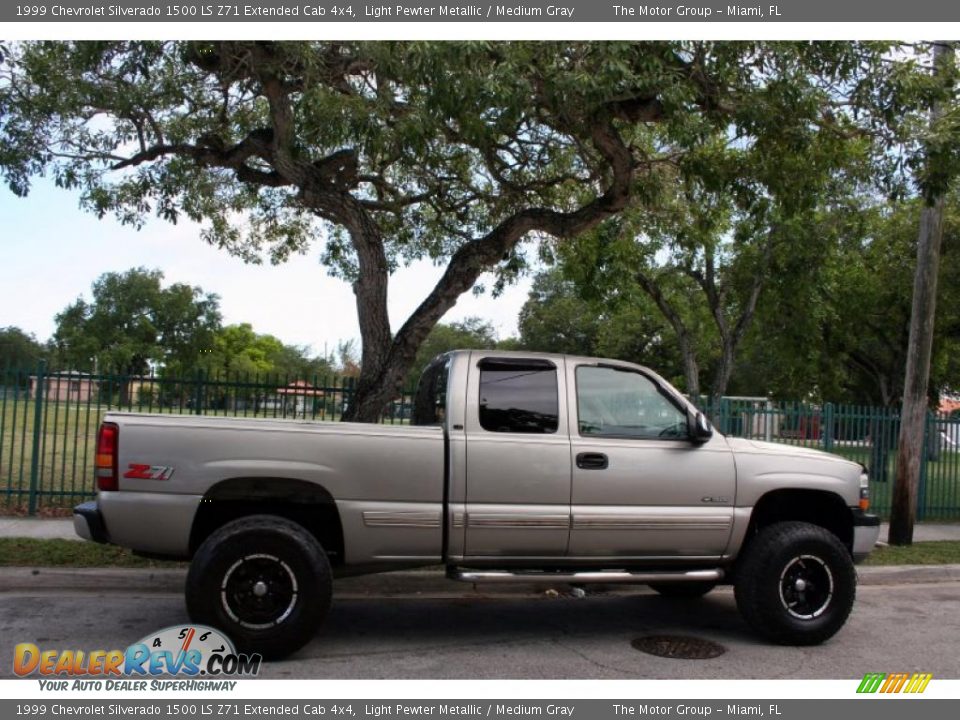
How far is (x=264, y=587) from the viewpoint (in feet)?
17.4

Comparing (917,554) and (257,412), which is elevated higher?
(257,412)

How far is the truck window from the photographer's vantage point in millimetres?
6309

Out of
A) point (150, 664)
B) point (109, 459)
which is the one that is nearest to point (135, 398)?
point (109, 459)

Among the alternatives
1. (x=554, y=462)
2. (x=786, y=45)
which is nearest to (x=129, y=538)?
(x=554, y=462)

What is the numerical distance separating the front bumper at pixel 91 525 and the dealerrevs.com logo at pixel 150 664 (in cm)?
75

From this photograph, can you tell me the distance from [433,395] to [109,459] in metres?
2.43

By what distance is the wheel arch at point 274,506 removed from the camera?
17.9 ft

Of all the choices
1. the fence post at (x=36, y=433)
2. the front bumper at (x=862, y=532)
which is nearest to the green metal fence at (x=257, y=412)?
the fence post at (x=36, y=433)

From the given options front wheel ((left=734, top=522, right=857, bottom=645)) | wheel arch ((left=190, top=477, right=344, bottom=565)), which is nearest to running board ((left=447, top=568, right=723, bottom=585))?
front wheel ((left=734, top=522, right=857, bottom=645))

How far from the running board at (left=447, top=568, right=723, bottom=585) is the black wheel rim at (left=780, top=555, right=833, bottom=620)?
→ 0.51 m

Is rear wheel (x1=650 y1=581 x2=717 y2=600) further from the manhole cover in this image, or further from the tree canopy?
the tree canopy

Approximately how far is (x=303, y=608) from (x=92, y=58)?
6335 millimetres

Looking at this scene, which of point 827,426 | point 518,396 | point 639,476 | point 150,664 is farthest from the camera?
point 827,426

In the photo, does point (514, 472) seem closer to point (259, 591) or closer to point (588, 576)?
point (588, 576)
